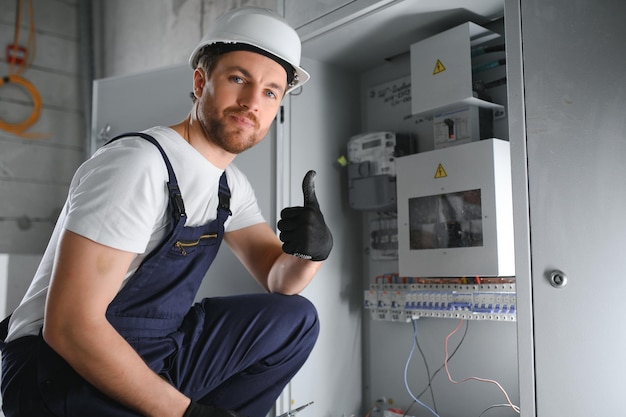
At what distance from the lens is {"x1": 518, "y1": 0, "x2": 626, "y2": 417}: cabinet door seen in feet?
3.84

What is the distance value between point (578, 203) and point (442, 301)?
751 millimetres

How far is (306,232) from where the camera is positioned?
1529mm

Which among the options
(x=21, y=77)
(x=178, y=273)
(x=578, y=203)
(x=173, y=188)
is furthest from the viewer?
(x=21, y=77)

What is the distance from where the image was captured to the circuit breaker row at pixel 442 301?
1.72 metres

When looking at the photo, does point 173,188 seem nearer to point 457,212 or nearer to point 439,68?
point 457,212

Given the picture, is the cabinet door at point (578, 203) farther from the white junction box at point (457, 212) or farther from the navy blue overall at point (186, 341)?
the navy blue overall at point (186, 341)

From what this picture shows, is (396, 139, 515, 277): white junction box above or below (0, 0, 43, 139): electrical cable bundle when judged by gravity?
below

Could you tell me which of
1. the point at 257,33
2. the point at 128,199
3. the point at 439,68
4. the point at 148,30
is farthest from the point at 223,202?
the point at 148,30

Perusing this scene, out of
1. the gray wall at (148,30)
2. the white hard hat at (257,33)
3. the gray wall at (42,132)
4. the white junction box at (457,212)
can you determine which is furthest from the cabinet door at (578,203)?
the gray wall at (42,132)

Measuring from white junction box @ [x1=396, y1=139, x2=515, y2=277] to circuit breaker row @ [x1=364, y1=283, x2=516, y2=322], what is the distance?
0.22ft

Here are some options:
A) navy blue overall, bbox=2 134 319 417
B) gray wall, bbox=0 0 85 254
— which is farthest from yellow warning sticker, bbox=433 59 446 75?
gray wall, bbox=0 0 85 254

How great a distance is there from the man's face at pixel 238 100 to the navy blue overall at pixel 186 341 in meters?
0.18

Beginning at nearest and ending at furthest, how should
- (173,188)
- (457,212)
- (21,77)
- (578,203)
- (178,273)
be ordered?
(578,203)
(173,188)
(178,273)
(457,212)
(21,77)

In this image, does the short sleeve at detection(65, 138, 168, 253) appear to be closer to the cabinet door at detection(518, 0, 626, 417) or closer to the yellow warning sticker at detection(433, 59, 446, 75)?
the cabinet door at detection(518, 0, 626, 417)
